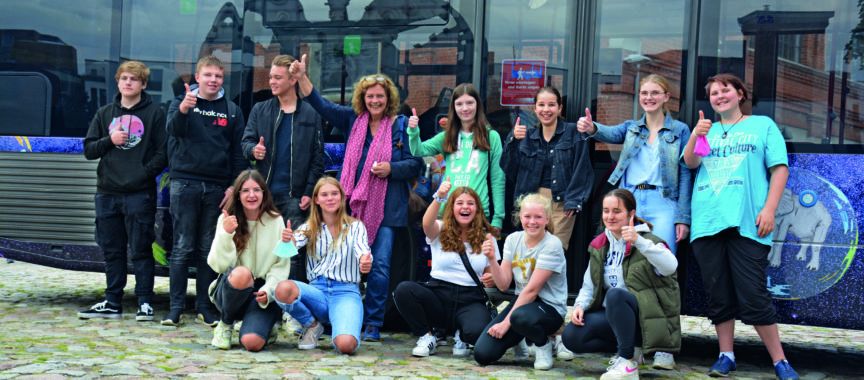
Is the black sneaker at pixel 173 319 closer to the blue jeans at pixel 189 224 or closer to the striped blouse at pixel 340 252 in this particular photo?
the blue jeans at pixel 189 224

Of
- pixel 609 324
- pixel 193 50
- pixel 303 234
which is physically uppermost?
pixel 193 50

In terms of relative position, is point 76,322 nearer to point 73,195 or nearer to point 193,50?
point 73,195

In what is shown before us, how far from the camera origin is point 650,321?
5.00 meters

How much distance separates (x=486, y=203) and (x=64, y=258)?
141 inches

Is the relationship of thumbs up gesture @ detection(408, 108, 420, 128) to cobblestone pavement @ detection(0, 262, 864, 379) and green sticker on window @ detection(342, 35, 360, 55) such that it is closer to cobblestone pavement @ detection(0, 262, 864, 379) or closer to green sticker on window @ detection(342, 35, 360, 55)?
green sticker on window @ detection(342, 35, 360, 55)

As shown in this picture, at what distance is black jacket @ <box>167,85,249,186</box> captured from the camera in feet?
21.0

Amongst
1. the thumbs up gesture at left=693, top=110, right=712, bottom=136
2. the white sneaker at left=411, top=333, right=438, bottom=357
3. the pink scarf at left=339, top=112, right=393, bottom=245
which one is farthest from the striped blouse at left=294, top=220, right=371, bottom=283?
the thumbs up gesture at left=693, top=110, right=712, bottom=136

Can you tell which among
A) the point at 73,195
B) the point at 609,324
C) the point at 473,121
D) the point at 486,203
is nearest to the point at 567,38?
the point at 473,121

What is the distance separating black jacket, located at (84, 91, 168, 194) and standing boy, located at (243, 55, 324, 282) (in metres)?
0.83

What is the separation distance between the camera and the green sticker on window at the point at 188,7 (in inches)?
265

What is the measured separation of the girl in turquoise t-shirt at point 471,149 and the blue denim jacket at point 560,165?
0.37 feet

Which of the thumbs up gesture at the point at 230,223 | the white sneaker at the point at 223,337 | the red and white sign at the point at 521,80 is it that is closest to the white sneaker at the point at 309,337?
the white sneaker at the point at 223,337

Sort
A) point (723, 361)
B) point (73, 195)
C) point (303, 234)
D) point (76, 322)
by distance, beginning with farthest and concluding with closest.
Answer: point (73, 195)
point (76, 322)
point (303, 234)
point (723, 361)

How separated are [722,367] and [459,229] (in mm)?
1849
